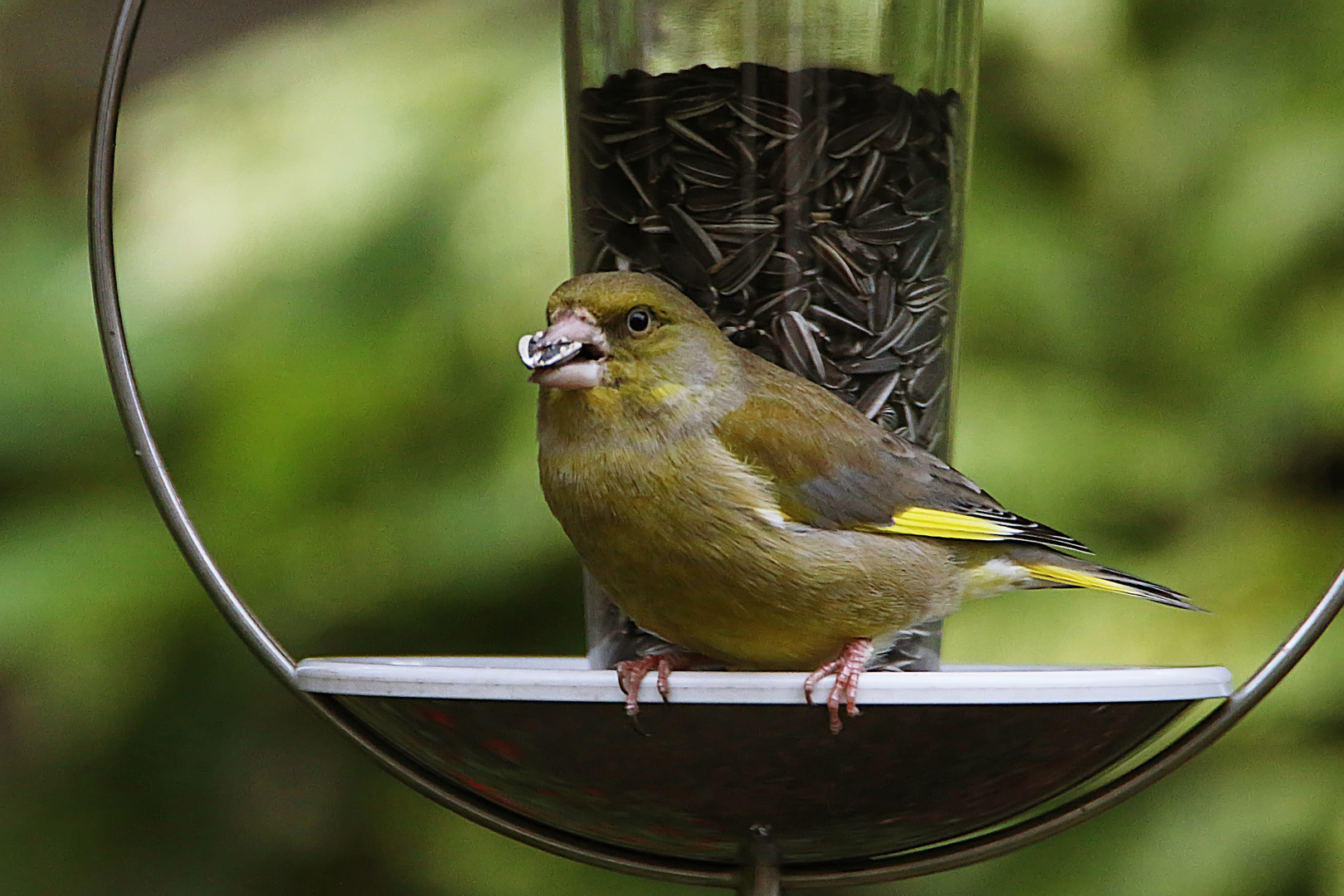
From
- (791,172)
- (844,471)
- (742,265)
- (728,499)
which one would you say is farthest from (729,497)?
(791,172)

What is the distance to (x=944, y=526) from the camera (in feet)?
7.39

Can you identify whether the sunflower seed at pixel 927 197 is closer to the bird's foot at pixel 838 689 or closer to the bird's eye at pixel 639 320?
the bird's eye at pixel 639 320

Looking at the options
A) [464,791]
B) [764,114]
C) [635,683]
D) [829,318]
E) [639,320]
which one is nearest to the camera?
[635,683]

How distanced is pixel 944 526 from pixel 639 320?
541 mm

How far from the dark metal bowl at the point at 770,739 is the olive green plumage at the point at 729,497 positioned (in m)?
0.32

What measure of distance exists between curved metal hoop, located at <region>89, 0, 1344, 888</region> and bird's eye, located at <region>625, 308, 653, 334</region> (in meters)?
0.64

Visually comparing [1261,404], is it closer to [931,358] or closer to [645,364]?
[931,358]

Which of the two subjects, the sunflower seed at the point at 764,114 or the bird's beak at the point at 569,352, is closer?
the bird's beak at the point at 569,352

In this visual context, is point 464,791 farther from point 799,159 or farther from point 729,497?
point 799,159

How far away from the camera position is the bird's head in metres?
2.12

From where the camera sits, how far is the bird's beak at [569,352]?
2.05 metres

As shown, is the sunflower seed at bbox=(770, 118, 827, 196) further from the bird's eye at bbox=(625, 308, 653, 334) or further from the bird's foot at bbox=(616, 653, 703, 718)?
the bird's foot at bbox=(616, 653, 703, 718)

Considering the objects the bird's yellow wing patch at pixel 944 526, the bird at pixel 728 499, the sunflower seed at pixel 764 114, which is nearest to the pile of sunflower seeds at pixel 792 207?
the sunflower seed at pixel 764 114

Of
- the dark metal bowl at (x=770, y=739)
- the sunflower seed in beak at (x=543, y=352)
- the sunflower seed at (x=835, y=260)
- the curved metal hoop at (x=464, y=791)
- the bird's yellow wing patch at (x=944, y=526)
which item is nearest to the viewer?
the dark metal bowl at (x=770, y=739)
